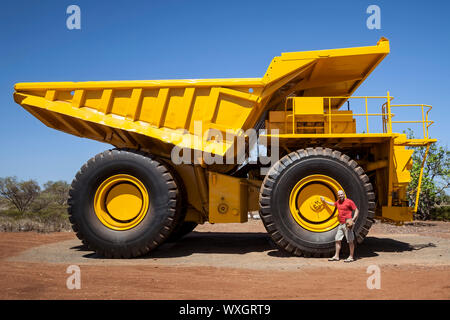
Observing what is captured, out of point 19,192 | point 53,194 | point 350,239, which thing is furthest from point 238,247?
point 53,194

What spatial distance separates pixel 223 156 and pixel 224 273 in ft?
8.13

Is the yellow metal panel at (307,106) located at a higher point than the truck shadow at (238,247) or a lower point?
higher

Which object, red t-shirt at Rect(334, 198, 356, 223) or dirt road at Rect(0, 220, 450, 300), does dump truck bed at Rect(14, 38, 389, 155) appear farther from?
red t-shirt at Rect(334, 198, 356, 223)

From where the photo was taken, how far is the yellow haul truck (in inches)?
273

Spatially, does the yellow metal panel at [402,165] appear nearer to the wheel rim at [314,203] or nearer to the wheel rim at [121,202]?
the wheel rim at [314,203]

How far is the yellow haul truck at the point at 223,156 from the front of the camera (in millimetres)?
6926

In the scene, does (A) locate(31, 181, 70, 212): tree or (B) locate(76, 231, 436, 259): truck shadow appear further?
(A) locate(31, 181, 70, 212): tree

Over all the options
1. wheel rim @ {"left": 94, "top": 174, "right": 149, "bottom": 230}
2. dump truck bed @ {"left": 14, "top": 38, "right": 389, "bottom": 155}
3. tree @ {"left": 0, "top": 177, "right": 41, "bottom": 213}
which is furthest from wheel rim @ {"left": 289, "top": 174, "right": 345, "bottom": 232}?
tree @ {"left": 0, "top": 177, "right": 41, "bottom": 213}

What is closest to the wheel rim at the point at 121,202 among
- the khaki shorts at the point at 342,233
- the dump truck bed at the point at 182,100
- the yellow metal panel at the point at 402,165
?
the dump truck bed at the point at 182,100

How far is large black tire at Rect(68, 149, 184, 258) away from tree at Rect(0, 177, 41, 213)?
19737 mm

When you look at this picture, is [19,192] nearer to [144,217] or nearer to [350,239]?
[144,217]

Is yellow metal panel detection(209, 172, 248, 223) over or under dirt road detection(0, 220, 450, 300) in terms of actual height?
over

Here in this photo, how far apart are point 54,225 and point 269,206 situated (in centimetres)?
887

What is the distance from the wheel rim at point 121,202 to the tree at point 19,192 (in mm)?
19853
